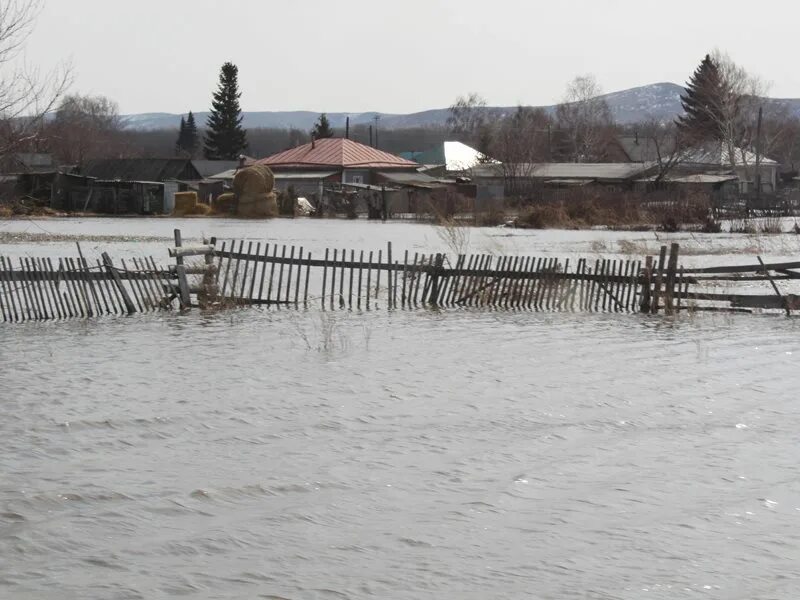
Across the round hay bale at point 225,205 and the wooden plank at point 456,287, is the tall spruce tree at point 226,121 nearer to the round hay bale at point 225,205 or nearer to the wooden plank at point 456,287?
the round hay bale at point 225,205

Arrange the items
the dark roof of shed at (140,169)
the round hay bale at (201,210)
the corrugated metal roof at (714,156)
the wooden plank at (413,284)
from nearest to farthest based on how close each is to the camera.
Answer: the wooden plank at (413,284) < the round hay bale at (201,210) < the corrugated metal roof at (714,156) < the dark roof of shed at (140,169)

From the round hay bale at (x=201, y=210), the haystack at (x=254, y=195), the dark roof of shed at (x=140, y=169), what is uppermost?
the dark roof of shed at (x=140, y=169)

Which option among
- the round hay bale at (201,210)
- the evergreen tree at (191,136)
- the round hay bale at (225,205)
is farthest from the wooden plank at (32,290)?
the evergreen tree at (191,136)

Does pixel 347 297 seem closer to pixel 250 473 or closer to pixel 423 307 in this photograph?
pixel 423 307

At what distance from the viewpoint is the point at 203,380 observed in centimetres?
1302

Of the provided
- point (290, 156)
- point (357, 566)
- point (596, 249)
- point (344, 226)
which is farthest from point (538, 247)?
point (290, 156)

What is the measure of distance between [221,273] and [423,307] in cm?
345

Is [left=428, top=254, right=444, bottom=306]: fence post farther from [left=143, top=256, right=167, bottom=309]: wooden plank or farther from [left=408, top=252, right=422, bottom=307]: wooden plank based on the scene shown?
[left=143, top=256, right=167, bottom=309]: wooden plank

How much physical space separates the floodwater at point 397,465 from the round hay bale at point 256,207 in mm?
50227

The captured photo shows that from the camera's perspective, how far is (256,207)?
220ft

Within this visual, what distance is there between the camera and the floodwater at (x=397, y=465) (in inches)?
270

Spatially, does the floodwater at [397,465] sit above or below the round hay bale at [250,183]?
below

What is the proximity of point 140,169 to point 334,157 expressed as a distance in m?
15.1

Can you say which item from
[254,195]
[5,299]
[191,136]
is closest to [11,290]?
[5,299]
